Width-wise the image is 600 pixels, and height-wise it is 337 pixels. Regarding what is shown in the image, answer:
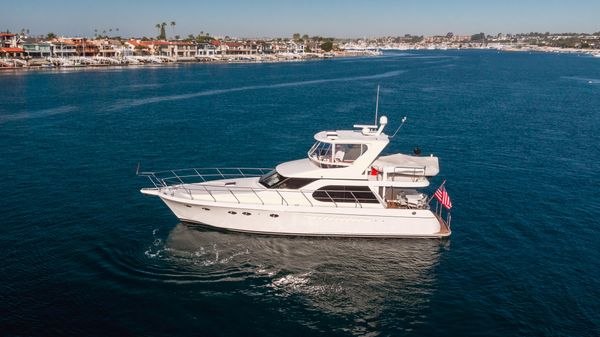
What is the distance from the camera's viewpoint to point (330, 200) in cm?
2148

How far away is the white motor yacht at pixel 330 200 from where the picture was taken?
2108 centimetres

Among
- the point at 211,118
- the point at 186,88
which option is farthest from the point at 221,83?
the point at 211,118

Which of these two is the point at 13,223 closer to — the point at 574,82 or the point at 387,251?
the point at 387,251

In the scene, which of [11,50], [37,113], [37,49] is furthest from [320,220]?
[37,49]

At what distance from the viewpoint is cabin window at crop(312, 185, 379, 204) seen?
70.5 ft

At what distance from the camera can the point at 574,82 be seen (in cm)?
10231

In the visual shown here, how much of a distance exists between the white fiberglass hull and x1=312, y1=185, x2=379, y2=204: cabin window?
65 centimetres

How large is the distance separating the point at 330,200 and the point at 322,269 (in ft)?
12.2

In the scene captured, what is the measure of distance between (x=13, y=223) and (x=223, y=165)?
15.1m

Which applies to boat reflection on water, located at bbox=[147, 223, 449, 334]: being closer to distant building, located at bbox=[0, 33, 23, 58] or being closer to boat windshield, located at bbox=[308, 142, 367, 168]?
boat windshield, located at bbox=[308, 142, 367, 168]

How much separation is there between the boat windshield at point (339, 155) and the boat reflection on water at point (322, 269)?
380 centimetres

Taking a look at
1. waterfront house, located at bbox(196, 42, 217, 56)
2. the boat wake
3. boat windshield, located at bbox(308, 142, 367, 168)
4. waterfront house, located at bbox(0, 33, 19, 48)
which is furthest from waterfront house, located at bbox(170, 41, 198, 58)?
boat windshield, located at bbox(308, 142, 367, 168)

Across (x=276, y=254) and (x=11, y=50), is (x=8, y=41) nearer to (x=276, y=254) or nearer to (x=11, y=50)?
(x=11, y=50)

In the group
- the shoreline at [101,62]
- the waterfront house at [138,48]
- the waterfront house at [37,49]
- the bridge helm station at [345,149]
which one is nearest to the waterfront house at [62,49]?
the waterfront house at [37,49]
